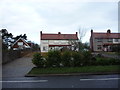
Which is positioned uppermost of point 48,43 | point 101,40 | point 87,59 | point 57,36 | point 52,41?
point 57,36

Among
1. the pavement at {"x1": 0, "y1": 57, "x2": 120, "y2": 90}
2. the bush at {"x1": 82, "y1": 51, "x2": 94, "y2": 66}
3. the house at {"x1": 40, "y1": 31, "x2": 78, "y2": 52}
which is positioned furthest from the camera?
the house at {"x1": 40, "y1": 31, "x2": 78, "y2": 52}

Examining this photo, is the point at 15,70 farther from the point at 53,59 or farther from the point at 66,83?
the point at 66,83

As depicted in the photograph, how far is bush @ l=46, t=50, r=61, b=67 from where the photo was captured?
61.7 ft

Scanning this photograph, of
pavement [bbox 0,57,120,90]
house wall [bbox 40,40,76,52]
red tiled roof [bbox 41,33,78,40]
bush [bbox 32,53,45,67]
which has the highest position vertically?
red tiled roof [bbox 41,33,78,40]

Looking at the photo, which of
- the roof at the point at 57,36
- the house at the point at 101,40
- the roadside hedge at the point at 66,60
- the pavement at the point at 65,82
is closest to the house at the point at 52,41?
the roof at the point at 57,36

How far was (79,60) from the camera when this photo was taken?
1919 centimetres

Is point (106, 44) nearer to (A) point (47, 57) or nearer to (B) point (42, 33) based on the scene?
(B) point (42, 33)

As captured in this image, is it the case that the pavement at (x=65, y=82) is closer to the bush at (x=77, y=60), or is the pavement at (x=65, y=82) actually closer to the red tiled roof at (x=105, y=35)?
the bush at (x=77, y=60)

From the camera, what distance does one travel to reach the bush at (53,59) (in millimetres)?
18812

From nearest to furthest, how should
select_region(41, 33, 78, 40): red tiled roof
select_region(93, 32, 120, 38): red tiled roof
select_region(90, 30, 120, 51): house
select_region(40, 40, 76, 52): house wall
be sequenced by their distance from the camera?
1. select_region(40, 40, 76, 52): house wall
2. select_region(41, 33, 78, 40): red tiled roof
3. select_region(90, 30, 120, 51): house
4. select_region(93, 32, 120, 38): red tiled roof

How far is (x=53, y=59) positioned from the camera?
18.9 m

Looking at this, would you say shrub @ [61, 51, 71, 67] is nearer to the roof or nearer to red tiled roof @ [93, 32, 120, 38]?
the roof

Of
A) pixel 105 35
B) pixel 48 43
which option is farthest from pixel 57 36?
pixel 105 35

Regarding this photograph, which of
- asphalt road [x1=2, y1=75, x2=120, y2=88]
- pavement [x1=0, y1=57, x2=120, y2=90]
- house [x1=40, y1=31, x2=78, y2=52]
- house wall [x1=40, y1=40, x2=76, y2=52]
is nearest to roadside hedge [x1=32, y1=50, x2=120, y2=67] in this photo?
pavement [x1=0, y1=57, x2=120, y2=90]
